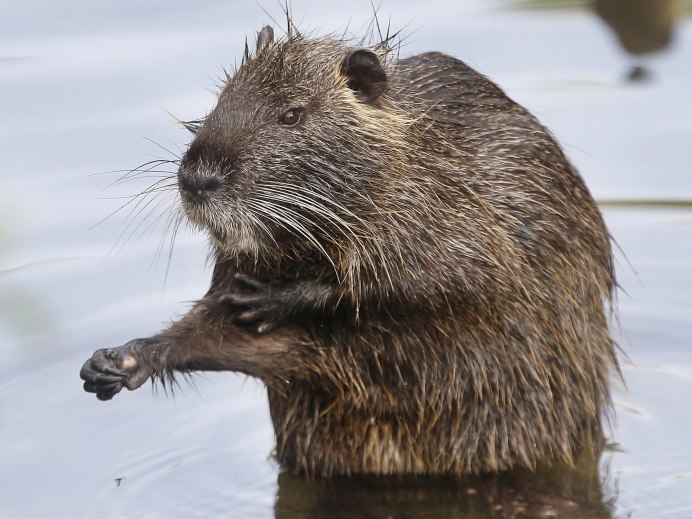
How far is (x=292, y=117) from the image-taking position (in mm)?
6426

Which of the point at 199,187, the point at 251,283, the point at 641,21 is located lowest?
the point at 251,283

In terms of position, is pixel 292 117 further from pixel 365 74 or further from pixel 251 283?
pixel 251 283

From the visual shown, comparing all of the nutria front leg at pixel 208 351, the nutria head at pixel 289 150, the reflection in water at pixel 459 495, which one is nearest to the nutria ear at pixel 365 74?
the nutria head at pixel 289 150

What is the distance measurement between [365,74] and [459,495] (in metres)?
1.55

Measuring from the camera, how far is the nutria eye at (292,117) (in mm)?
6410

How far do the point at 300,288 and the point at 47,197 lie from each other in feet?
9.85

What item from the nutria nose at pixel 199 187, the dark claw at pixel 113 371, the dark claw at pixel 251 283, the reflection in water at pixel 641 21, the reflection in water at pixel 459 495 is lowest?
the reflection in water at pixel 459 495

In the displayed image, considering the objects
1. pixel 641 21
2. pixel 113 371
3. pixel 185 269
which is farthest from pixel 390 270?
pixel 641 21

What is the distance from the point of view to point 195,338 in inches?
259

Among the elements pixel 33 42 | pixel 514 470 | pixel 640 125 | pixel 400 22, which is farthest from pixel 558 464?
pixel 33 42

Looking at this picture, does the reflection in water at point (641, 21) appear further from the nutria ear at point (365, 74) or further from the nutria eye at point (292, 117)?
the nutria eye at point (292, 117)

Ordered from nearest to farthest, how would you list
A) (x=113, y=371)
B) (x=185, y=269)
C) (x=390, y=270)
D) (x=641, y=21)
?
(x=113, y=371) → (x=390, y=270) → (x=185, y=269) → (x=641, y=21)

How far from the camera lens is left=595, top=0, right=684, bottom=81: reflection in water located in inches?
427

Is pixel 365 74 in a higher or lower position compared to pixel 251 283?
higher
